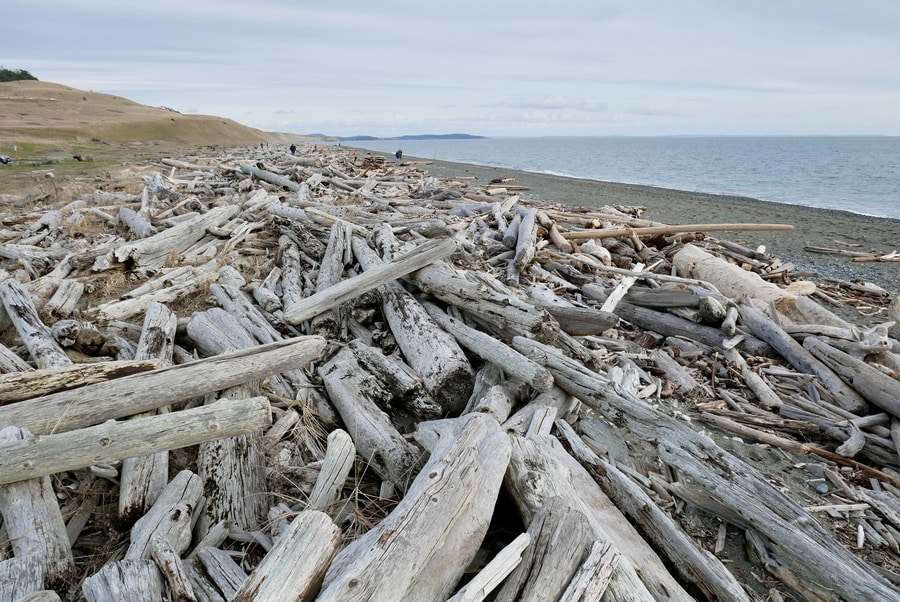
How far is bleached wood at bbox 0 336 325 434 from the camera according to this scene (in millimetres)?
3637

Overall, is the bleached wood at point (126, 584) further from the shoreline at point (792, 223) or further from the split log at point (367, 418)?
the shoreline at point (792, 223)

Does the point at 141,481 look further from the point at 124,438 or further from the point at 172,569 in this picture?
the point at 172,569

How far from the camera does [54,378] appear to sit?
3912 millimetres

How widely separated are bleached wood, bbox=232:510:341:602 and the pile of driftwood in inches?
0.5

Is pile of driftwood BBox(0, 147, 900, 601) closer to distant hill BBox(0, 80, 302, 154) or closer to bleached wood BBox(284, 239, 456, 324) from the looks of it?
bleached wood BBox(284, 239, 456, 324)

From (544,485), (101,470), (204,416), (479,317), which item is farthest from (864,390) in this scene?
(101,470)

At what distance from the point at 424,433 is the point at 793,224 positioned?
19534mm

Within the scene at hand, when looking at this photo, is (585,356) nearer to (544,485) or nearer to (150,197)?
(544,485)

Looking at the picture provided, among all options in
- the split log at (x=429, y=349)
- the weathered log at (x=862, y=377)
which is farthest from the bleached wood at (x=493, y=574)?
the weathered log at (x=862, y=377)

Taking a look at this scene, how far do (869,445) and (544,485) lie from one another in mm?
3990

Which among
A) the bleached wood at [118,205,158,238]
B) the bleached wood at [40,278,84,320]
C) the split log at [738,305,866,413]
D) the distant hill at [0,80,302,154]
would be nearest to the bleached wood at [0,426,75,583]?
the bleached wood at [40,278,84,320]

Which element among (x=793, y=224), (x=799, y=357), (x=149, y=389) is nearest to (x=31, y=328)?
(x=149, y=389)

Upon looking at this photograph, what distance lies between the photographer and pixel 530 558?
2713mm

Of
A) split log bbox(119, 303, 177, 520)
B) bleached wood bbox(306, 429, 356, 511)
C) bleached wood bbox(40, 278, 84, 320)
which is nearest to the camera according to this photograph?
Answer: split log bbox(119, 303, 177, 520)
